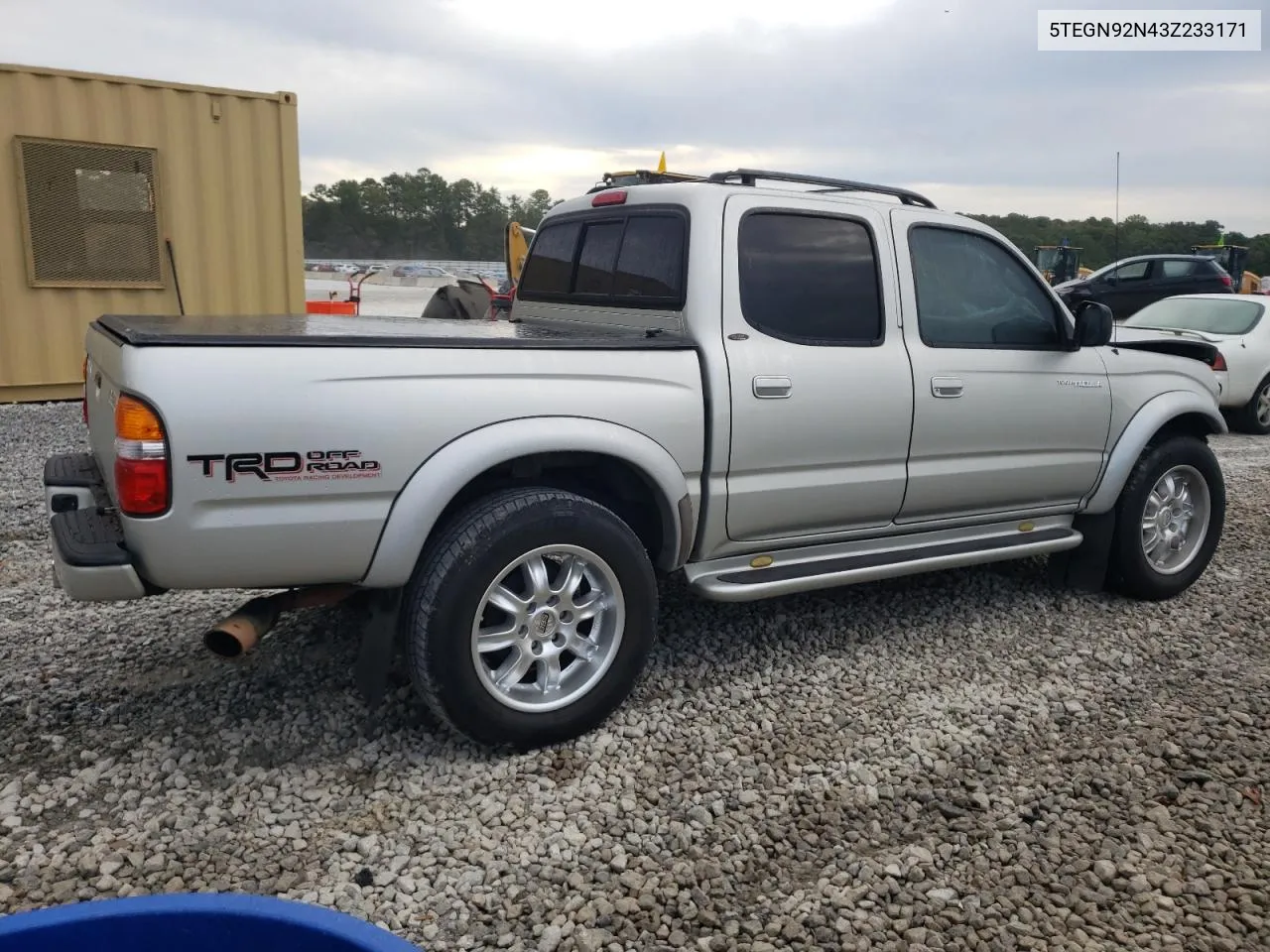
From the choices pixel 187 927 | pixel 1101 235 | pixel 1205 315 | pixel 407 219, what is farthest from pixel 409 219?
pixel 187 927

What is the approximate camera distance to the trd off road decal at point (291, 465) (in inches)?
112

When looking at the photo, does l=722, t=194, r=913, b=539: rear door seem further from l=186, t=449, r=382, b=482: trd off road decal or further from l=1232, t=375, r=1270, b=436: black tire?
l=1232, t=375, r=1270, b=436: black tire

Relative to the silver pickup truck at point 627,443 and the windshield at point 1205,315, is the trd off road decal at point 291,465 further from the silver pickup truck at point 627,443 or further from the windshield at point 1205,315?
the windshield at point 1205,315

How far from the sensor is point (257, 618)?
3.14m

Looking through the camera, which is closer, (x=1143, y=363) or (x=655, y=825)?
(x=655, y=825)

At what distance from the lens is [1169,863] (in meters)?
2.92

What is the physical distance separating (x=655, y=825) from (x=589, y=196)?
2791 millimetres

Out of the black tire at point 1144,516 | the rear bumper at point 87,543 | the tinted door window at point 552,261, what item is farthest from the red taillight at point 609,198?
the black tire at point 1144,516

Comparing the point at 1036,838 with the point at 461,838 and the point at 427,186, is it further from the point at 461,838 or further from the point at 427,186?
the point at 427,186

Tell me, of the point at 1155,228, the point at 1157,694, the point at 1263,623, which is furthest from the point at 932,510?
the point at 1155,228

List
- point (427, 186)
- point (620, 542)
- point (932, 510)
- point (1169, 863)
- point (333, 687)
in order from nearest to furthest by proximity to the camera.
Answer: point (1169, 863), point (620, 542), point (333, 687), point (932, 510), point (427, 186)

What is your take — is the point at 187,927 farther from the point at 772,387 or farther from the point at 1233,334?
the point at 1233,334

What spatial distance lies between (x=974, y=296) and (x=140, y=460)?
3.42 meters

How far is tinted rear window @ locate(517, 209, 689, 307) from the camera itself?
395cm
